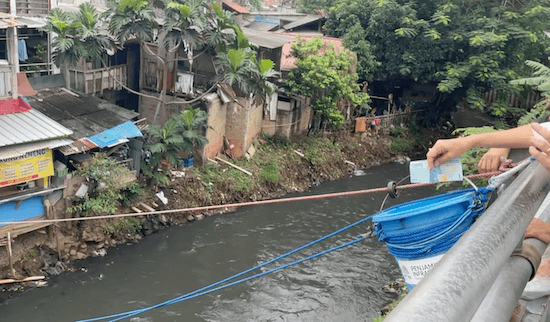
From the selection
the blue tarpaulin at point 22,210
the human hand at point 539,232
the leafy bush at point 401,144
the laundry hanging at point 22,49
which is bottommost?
the leafy bush at point 401,144

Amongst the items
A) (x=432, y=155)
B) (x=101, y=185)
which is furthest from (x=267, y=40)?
(x=432, y=155)

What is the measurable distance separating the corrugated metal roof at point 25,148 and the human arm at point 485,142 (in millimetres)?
11910

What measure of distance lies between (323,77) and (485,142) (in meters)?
18.4

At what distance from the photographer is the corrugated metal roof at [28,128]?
12.8m

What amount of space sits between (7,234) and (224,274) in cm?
546

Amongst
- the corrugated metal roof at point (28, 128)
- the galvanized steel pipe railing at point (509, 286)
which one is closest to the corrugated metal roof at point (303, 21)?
the corrugated metal roof at point (28, 128)

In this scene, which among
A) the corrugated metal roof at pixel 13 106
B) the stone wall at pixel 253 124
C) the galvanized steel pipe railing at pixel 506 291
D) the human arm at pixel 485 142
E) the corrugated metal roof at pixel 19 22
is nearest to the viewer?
the galvanized steel pipe railing at pixel 506 291

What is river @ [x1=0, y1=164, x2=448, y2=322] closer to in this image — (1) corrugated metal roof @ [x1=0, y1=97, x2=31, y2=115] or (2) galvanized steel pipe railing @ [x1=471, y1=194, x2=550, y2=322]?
(1) corrugated metal roof @ [x1=0, y1=97, x2=31, y2=115]

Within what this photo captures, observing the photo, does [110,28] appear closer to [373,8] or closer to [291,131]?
[291,131]

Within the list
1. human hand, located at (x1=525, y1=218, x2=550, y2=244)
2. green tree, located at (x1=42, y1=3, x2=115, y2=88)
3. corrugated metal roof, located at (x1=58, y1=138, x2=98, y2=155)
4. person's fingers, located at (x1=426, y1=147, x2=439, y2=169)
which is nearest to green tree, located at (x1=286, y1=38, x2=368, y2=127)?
green tree, located at (x1=42, y1=3, x2=115, y2=88)

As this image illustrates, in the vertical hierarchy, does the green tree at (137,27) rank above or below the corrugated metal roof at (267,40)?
above

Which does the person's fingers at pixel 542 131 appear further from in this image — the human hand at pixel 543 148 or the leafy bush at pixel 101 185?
the leafy bush at pixel 101 185

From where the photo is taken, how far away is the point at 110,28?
1515 centimetres

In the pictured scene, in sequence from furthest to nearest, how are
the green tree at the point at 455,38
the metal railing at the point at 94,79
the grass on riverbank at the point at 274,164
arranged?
the green tree at the point at 455,38 → the grass on riverbank at the point at 274,164 → the metal railing at the point at 94,79
